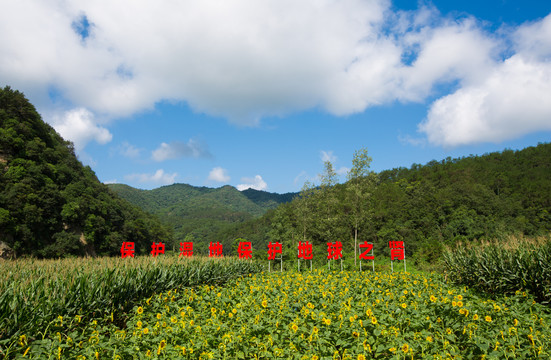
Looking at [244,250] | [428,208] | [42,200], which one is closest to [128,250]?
[244,250]

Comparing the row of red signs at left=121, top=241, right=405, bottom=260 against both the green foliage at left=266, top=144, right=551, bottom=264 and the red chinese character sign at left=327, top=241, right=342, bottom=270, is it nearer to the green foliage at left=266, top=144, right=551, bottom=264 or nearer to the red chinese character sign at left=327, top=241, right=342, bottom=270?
the red chinese character sign at left=327, top=241, right=342, bottom=270

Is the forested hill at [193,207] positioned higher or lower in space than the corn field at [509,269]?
higher

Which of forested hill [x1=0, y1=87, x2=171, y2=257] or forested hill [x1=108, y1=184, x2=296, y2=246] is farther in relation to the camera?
forested hill [x1=108, y1=184, x2=296, y2=246]

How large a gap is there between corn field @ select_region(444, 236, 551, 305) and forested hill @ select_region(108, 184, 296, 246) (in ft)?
262

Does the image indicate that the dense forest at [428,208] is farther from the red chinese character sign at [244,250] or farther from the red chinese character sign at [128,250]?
the red chinese character sign at [128,250]

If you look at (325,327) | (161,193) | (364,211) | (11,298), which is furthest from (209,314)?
(161,193)

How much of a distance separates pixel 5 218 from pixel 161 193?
16191 cm

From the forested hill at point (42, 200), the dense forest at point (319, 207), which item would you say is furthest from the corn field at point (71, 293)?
the forested hill at point (42, 200)

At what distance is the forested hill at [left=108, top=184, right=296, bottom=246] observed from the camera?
105 metres

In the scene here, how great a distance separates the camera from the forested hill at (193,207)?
105113 mm

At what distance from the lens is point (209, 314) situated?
4.85 metres

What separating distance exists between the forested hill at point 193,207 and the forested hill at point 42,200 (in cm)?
5271

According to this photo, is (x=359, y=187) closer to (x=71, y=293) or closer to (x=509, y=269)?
(x=509, y=269)

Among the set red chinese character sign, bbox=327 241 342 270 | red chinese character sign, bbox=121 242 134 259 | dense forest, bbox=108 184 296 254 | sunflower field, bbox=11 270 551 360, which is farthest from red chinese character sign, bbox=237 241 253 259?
dense forest, bbox=108 184 296 254
